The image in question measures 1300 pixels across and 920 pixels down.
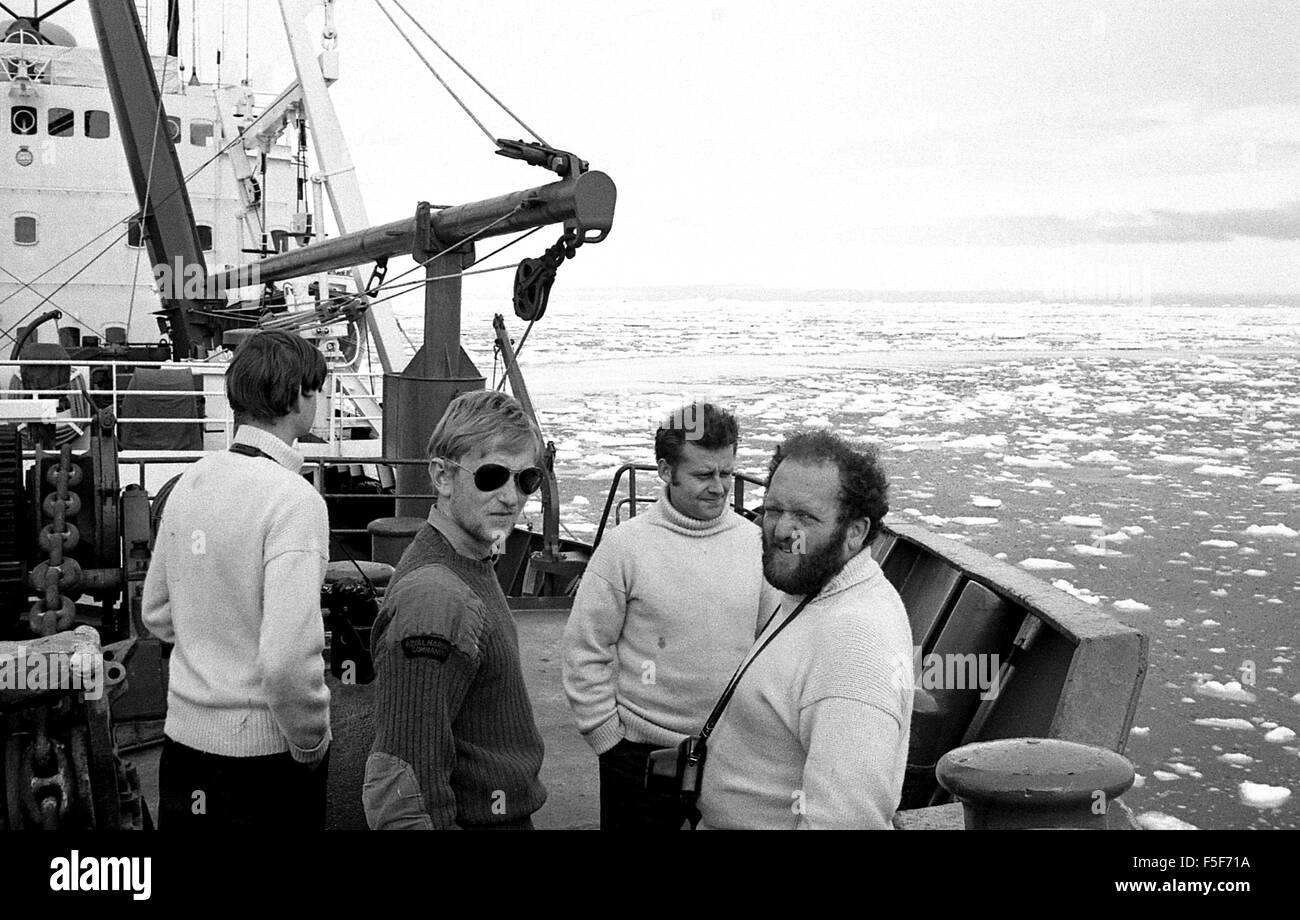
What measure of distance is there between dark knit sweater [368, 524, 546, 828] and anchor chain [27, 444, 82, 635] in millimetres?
3805

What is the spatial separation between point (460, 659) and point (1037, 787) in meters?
1.15

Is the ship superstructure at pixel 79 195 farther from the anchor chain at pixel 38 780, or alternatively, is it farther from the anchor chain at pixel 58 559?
the anchor chain at pixel 38 780

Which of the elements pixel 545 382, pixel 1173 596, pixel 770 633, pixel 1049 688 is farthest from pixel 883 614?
pixel 545 382

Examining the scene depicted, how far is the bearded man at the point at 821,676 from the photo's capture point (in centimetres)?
207

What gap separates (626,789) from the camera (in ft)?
10.6

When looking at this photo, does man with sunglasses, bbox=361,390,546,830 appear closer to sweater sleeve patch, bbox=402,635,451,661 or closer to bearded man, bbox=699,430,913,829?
sweater sleeve patch, bbox=402,635,451,661

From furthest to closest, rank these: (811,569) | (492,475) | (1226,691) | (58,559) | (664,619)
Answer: (1226,691) < (58,559) < (664,619) < (492,475) < (811,569)

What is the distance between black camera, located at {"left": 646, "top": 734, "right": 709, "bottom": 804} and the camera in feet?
7.95

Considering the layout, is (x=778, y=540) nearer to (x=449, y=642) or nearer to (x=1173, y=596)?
(x=449, y=642)

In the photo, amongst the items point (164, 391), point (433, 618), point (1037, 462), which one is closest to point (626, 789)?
point (433, 618)

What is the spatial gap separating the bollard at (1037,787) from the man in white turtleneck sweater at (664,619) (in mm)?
733

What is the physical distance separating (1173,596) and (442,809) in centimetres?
1944

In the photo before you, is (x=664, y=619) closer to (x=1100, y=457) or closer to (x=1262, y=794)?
(x=1262, y=794)
